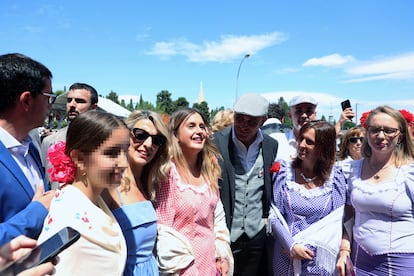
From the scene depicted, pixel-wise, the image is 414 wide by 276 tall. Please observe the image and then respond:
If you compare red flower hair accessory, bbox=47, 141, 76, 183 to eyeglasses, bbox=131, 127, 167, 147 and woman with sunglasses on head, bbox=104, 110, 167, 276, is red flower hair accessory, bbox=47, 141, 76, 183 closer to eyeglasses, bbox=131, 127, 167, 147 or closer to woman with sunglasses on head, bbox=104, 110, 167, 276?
woman with sunglasses on head, bbox=104, 110, 167, 276

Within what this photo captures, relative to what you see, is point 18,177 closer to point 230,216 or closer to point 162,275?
point 162,275

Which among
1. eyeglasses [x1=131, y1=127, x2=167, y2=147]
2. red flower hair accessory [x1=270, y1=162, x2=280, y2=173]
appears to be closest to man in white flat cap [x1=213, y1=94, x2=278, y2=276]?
red flower hair accessory [x1=270, y1=162, x2=280, y2=173]

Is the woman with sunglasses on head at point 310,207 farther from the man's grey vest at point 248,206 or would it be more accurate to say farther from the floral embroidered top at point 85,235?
the floral embroidered top at point 85,235

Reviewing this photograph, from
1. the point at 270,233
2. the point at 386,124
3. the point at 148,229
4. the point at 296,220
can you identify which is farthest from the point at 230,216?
the point at 386,124

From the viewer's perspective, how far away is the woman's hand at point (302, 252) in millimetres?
2850

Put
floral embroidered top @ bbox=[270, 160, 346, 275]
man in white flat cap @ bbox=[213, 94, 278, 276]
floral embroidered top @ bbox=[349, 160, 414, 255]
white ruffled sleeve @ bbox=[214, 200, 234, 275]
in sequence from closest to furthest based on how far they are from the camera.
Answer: floral embroidered top @ bbox=[349, 160, 414, 255] → white ruffled sleeve @ bbox=[214, 200, 234, 275] → floral embroidered top @ bbox=[270, 160, 346, 275] → man in white flat cap @ bbox=[213, 94, 278, 276]

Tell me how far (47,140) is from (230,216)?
2.55m

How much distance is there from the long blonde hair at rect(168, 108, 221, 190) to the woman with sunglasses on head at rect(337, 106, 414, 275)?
125cm

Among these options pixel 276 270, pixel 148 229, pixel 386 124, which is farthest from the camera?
pixel 276 270

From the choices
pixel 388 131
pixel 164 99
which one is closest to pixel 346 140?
pixel 388 131

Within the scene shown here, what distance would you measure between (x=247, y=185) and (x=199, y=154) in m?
0.65

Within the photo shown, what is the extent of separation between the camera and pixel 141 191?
2.49m

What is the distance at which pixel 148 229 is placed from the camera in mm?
2232

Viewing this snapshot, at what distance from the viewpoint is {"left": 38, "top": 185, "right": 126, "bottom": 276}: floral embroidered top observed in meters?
1.53
